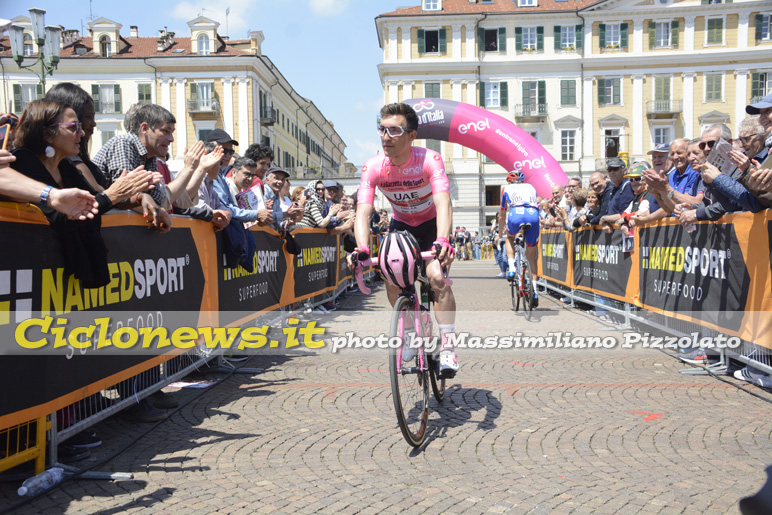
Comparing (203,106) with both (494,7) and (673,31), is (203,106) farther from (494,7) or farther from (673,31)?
(673,31)

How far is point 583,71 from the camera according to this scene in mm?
56188

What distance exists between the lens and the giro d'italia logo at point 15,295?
348 cm

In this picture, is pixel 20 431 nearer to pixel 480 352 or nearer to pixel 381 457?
pixel 381 457

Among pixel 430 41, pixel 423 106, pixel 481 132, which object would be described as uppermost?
pixel 430 41

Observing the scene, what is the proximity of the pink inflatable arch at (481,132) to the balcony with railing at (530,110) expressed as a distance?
108 feet

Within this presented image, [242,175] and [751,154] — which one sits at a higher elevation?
[242,175]

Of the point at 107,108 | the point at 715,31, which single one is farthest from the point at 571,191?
the point at 107,108

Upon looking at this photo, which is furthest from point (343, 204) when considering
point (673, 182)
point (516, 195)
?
point (673, 182)

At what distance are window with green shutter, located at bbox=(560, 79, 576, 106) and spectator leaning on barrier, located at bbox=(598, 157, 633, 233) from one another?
1911 inches

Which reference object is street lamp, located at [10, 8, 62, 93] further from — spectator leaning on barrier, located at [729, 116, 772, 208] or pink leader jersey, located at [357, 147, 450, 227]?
spectator leaning on barrier, located at [729, 116, 772, 208]

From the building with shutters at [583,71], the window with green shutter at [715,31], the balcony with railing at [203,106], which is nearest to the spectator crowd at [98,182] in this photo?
the building with shutters at [583,71]

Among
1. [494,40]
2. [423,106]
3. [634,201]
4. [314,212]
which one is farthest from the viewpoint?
[494,40]

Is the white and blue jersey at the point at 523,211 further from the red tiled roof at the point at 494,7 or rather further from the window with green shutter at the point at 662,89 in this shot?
the window with green shutter at the point at 662,89

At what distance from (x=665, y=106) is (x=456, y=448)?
5768cm
